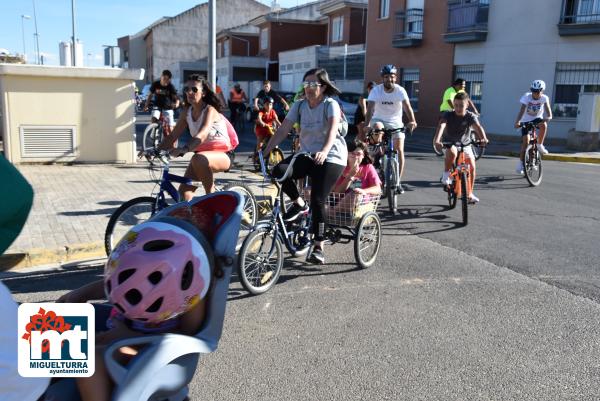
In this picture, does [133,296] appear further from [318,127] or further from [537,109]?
[537,109]

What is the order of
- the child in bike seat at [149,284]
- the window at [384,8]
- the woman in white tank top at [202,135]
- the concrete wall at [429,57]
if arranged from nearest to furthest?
the child in bike seat at [149,284]
the woman in white tank top at [202,135]
the concrete wall at [429,57]
the window at [384,8]

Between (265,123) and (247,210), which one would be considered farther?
(265,123)

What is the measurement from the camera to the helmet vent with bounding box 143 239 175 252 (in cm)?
226

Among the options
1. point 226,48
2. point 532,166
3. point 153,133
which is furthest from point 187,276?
point 226,48

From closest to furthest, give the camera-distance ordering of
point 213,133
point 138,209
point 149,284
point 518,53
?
point 149,284 → point 138,209 → point 213,133 → point 518,53

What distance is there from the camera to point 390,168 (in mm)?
8242

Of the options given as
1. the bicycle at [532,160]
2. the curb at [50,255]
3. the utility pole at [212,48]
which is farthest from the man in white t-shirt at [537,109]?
the curb at [50,255]

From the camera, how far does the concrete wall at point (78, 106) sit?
10906 millimetres

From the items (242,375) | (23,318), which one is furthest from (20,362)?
(242,375)

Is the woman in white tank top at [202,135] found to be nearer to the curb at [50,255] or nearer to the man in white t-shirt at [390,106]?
the curb at [50,255]

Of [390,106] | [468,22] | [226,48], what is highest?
[226,48]

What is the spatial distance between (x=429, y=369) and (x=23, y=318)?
2.63 meters

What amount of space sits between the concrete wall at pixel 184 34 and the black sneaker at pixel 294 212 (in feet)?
214

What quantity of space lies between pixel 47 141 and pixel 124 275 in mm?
10203
